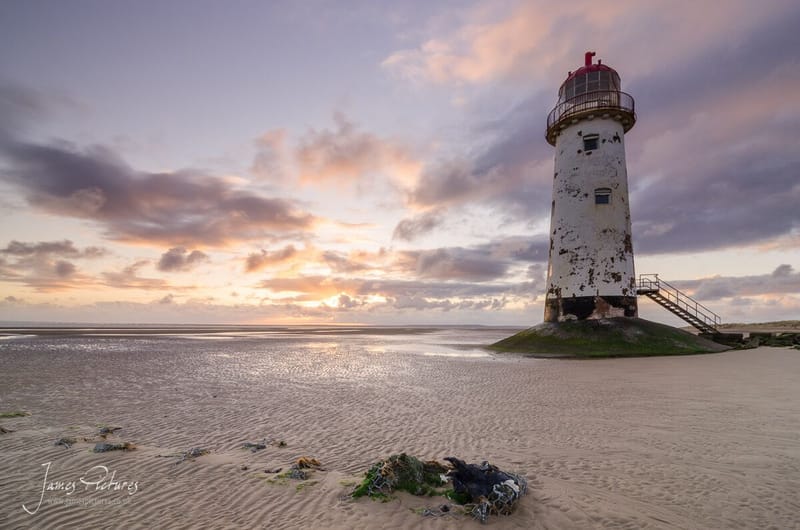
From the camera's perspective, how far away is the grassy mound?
2211 centimetres

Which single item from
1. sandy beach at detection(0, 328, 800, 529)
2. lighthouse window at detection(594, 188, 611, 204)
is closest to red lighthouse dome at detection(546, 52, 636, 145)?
lighthouse window at detection(594, 188, 611, 204)

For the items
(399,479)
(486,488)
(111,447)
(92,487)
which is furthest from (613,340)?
(92,487)

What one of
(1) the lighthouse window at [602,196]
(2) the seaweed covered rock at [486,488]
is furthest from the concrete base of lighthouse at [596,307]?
(2) the seaweed covered rock at [486,488]

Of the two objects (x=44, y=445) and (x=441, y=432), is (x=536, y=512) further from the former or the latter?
(x=44, y=445)

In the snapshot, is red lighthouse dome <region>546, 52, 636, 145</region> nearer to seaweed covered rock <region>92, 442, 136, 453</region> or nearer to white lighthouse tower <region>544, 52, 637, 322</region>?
white lighthouse tower <region>544, 52, 637, 322</region>

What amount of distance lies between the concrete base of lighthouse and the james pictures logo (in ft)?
80.7

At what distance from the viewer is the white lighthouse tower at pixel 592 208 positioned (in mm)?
24203

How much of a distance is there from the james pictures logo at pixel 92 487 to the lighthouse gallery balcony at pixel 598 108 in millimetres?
29817

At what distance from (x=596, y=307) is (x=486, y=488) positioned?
72.8 ft

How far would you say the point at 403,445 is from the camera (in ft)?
26.5

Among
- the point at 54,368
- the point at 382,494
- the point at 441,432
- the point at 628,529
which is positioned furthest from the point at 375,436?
the point at 54,368

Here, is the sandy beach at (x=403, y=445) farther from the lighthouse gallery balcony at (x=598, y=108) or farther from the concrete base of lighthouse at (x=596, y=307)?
the lighthouse gallery balcony at (x=598, y=108)

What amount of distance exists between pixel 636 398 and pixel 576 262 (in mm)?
14786

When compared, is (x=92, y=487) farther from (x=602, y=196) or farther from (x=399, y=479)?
(x=602, y=196)
